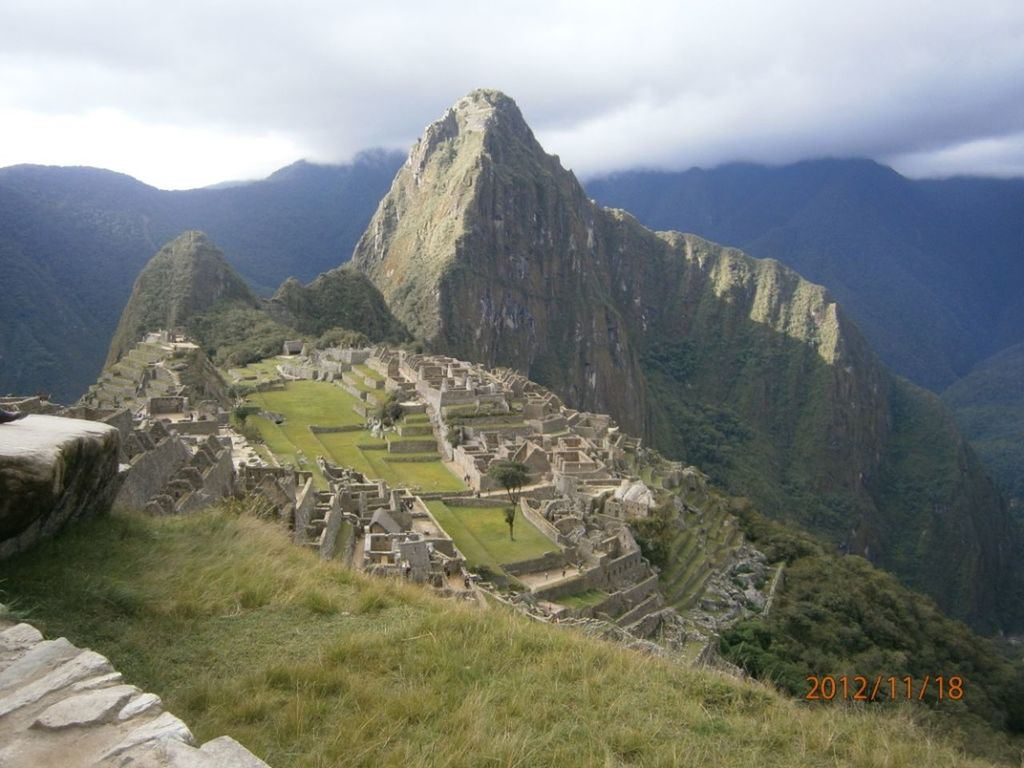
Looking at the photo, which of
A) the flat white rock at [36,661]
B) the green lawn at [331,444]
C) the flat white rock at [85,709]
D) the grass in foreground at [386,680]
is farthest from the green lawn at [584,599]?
the flat white rock at [85,709]

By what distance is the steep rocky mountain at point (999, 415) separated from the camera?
12812cm

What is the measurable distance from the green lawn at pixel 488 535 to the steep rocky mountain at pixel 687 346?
238 ft

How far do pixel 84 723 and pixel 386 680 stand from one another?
1866mm

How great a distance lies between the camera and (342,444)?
3219 cm

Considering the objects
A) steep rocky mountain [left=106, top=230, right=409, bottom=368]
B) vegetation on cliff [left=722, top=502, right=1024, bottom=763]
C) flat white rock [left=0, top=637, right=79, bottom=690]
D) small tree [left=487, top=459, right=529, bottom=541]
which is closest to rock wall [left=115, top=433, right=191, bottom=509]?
flat white rock [left=0, top=637, right=79, bottom=690]

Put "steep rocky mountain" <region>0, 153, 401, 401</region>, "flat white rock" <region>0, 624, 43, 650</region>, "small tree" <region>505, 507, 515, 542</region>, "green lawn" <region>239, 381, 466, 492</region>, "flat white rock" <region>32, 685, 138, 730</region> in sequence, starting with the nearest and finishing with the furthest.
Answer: "flat white rock" <region>32, 685, 138, 730</region> → "flat white rock" <region>0, 624, 43, 650</region> → "small tree" <region>505, 507, 515, 542</region> → "green lawn" <region>239, 381, 466, 492</region> → "steep rocky mountain" <region>0, 153, 401, 401</region>

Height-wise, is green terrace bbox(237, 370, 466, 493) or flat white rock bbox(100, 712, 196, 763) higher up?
flat white rock bbox(100, 712, 196, 763)

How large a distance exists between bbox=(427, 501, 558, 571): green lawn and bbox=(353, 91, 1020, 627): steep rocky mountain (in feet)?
238

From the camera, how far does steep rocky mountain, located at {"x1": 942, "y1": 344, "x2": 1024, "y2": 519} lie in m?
128

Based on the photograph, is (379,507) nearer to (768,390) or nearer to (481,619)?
(481,619)

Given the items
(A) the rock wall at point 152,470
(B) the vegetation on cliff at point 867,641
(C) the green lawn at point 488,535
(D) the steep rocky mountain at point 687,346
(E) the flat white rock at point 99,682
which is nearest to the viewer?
(E) the flat white rock at point 99,682

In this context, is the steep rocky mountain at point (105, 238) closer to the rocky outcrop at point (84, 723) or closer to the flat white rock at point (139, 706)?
the rocky outcrop at point (84, 723)

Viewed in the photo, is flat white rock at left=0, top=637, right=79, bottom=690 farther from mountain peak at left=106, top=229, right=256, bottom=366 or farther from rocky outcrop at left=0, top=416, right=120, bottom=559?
mountain peak at left=106, top=229, right=256, bottom=366

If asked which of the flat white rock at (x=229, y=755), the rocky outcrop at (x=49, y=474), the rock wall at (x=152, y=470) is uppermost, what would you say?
the rocky outcrop at (x=49, y=474)
